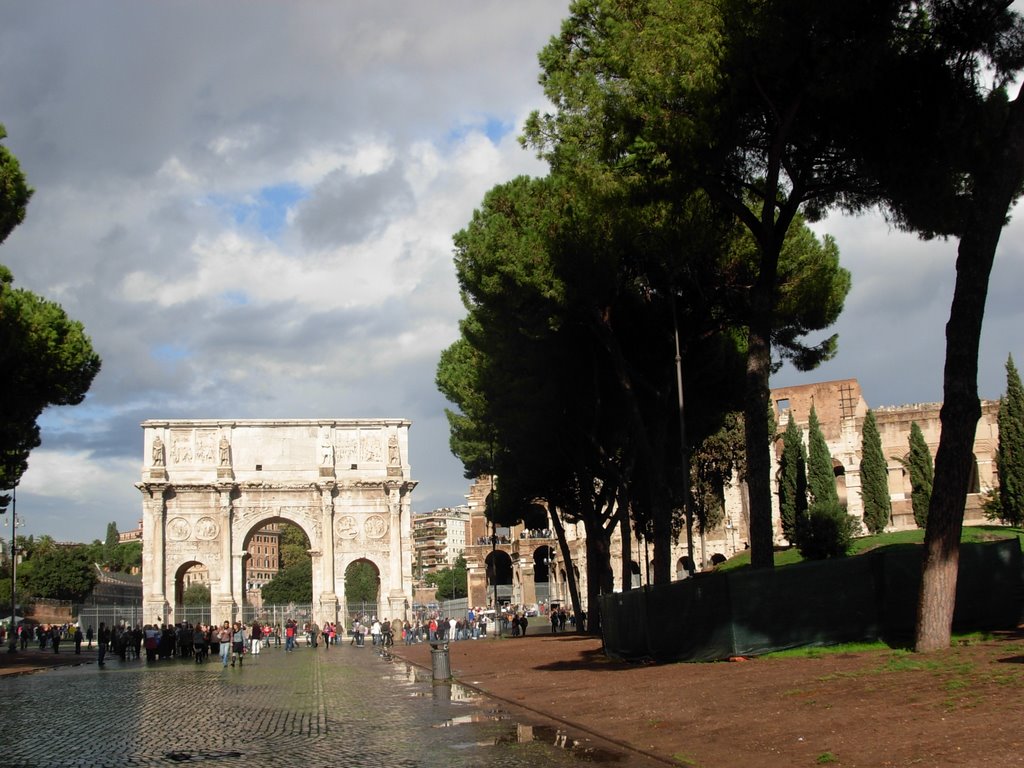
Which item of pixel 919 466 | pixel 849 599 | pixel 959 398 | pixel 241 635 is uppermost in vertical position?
pixel 919 466

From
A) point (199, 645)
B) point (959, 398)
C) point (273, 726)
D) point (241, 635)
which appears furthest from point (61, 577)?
point (959, 398)

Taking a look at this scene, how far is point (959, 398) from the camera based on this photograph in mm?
11969

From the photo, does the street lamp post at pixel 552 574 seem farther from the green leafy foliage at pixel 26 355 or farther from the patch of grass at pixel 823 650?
the patch of grass at pixel 823 650

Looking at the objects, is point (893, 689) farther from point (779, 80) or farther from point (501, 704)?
point (779, 80)

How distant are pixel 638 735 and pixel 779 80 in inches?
365

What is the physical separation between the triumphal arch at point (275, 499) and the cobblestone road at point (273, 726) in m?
33.4

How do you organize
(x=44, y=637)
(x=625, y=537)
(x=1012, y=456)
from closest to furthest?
(x=625, y=537) < (x=1012, y=456) < (x=44, y=637)

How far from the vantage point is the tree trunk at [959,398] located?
11844 millimetres

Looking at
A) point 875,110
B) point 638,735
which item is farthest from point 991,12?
point 638,735

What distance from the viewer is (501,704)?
14.4 meters

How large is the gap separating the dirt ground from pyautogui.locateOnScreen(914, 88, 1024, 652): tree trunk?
601 mm

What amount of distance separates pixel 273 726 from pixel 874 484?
37.4 m

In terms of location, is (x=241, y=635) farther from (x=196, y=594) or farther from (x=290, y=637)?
(x=196, y=594)

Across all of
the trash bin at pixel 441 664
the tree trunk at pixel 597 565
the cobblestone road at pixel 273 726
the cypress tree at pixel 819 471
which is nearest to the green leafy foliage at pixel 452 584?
the cypress tree at pixel 819 471
